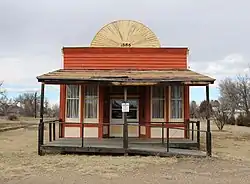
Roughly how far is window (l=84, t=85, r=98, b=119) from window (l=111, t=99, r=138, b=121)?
1.05 metres

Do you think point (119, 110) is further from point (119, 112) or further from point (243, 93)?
point (243, 93)

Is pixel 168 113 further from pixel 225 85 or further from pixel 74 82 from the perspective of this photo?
pixel 225 85

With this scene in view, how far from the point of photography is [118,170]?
10.8 m

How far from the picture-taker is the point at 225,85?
68188 millimetres

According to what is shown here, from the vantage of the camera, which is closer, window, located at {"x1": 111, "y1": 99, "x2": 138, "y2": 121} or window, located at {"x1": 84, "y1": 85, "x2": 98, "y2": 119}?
window, located at {"x1": 84, "y1": 85, "x2": 98, "y2": 119}

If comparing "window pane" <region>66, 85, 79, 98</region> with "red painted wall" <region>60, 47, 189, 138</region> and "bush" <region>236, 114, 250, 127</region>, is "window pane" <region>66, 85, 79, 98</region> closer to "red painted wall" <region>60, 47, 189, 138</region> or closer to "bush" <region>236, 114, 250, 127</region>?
"red painted wall" <region>60, 47, 189, 138</region>

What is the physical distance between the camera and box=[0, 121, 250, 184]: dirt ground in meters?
9.41

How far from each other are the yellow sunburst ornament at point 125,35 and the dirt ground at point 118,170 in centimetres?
824

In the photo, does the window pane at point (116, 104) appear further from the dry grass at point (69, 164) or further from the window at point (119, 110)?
the dry grass at point (69, 164)

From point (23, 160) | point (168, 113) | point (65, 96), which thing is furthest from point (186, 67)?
point (23, 160)

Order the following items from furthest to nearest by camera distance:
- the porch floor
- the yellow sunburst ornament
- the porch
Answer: the yellow sunburst ornament < the porch < the porch floor

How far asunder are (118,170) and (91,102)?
691 cm

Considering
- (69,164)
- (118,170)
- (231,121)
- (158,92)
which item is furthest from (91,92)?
(231,121)

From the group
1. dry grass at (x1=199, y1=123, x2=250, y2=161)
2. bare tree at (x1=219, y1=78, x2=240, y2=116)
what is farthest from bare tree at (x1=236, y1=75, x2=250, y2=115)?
dry grass at (x1=199, y1=123, x2=250, y2=161)
